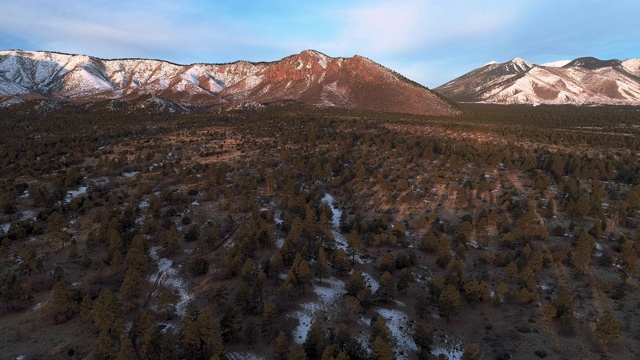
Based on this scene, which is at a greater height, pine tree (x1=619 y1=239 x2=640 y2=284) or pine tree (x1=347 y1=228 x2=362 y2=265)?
pine tree (x1=619 y1=239 x2=640 y2=284)

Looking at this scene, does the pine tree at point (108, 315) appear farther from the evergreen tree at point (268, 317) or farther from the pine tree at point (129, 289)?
the evergreen tree at point (268, 317)

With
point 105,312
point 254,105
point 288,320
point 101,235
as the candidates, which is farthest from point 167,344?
point 254,105

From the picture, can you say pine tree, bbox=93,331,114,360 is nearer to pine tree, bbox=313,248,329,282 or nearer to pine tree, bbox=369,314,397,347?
pine tree, bbox=369,314,397,347

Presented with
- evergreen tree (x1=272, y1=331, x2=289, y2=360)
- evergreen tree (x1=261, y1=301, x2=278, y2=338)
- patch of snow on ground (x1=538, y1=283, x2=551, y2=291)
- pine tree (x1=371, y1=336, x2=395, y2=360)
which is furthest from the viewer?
patch of snow on ground (x1=538, y1=283, x2=551, y2=291)

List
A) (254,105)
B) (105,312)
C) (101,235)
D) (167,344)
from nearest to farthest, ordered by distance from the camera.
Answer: (167,344) → (105,312) → (101,235) → (254,105)

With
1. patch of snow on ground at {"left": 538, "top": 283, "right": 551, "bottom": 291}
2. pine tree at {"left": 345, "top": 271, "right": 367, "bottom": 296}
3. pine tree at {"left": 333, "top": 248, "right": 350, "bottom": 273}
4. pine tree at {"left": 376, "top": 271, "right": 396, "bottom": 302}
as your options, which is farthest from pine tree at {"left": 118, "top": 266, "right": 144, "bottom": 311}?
patch of snow on ground at {"left": 538, "top": 283, "right": 551, "bottom": 291}

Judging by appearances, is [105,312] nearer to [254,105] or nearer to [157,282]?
[157,282]

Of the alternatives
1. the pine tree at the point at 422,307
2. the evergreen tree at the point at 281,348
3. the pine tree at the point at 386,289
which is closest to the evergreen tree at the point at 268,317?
the evergreen tree at the point at 281,348
